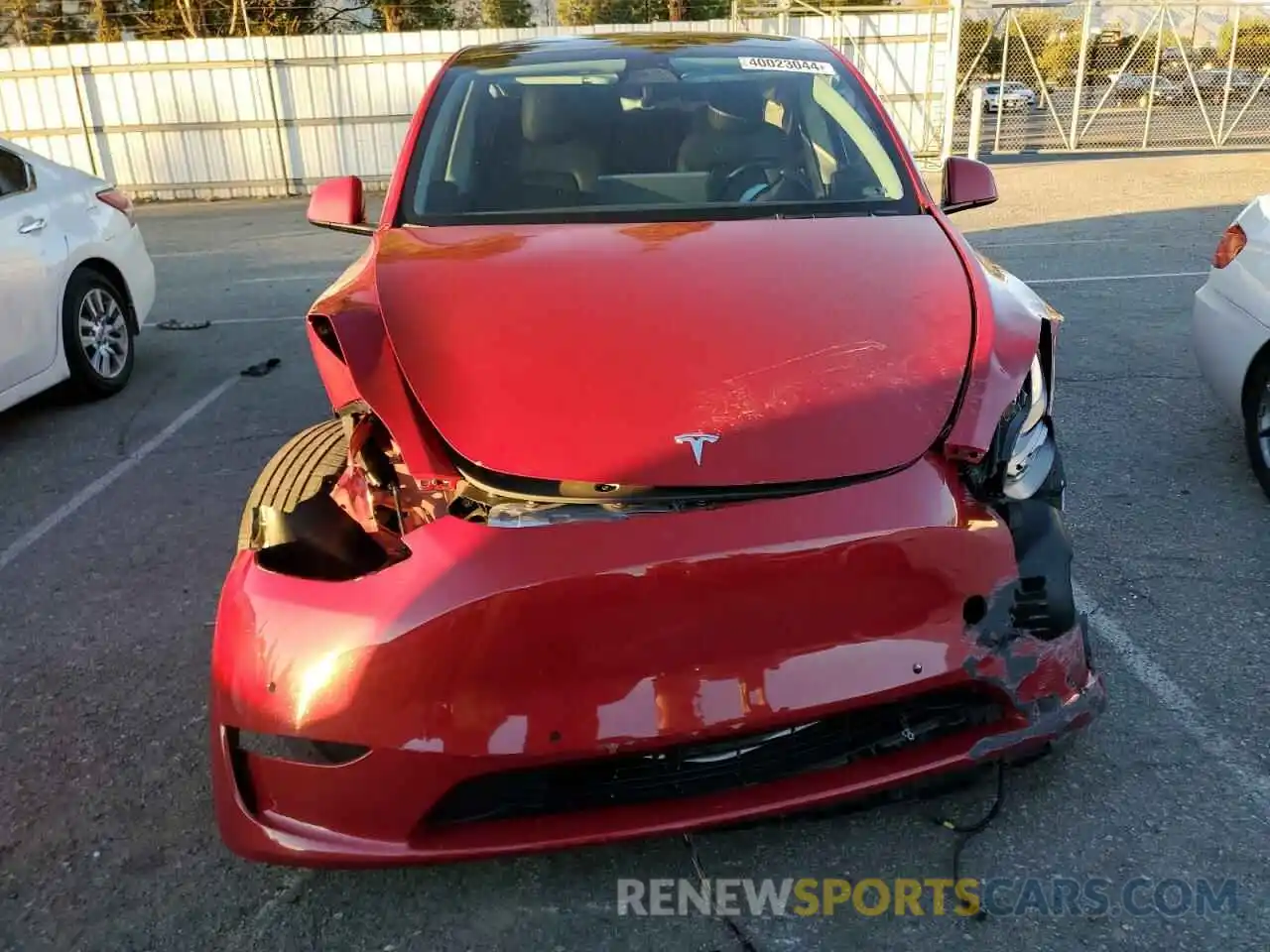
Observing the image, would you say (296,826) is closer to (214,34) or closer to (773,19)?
(773,19)

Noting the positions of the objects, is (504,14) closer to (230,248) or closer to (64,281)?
(230,248)

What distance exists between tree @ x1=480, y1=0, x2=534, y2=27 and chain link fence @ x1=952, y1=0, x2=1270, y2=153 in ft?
27.1

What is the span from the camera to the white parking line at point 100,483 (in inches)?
155

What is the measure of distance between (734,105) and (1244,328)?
6.86 ft

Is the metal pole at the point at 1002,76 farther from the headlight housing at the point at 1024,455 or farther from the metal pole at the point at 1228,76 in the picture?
the headlight housing at the point at 1024,455

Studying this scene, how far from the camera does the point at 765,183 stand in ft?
10.8

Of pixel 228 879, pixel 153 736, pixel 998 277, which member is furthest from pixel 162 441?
pixel 998 277

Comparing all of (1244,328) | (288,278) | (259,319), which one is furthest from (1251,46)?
(259,319)

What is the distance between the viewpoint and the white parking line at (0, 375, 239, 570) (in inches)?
155

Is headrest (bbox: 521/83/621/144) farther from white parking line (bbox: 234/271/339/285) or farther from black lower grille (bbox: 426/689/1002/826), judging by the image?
Result: white parking line (bbox: 234/271/339/285)

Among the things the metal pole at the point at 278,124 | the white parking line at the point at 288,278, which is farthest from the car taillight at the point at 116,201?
the metal pole at the point at 278,124

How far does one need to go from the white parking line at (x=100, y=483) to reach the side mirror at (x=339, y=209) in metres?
1.69

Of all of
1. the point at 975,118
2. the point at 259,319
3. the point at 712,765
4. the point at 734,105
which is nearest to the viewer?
the point at 712,765

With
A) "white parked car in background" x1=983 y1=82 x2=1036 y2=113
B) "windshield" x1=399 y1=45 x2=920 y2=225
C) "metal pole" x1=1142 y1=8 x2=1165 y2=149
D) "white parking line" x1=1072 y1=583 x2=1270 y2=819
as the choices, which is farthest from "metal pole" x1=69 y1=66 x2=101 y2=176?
"metal pole" x1=1142 y1=8 x2=1165 y2=149
